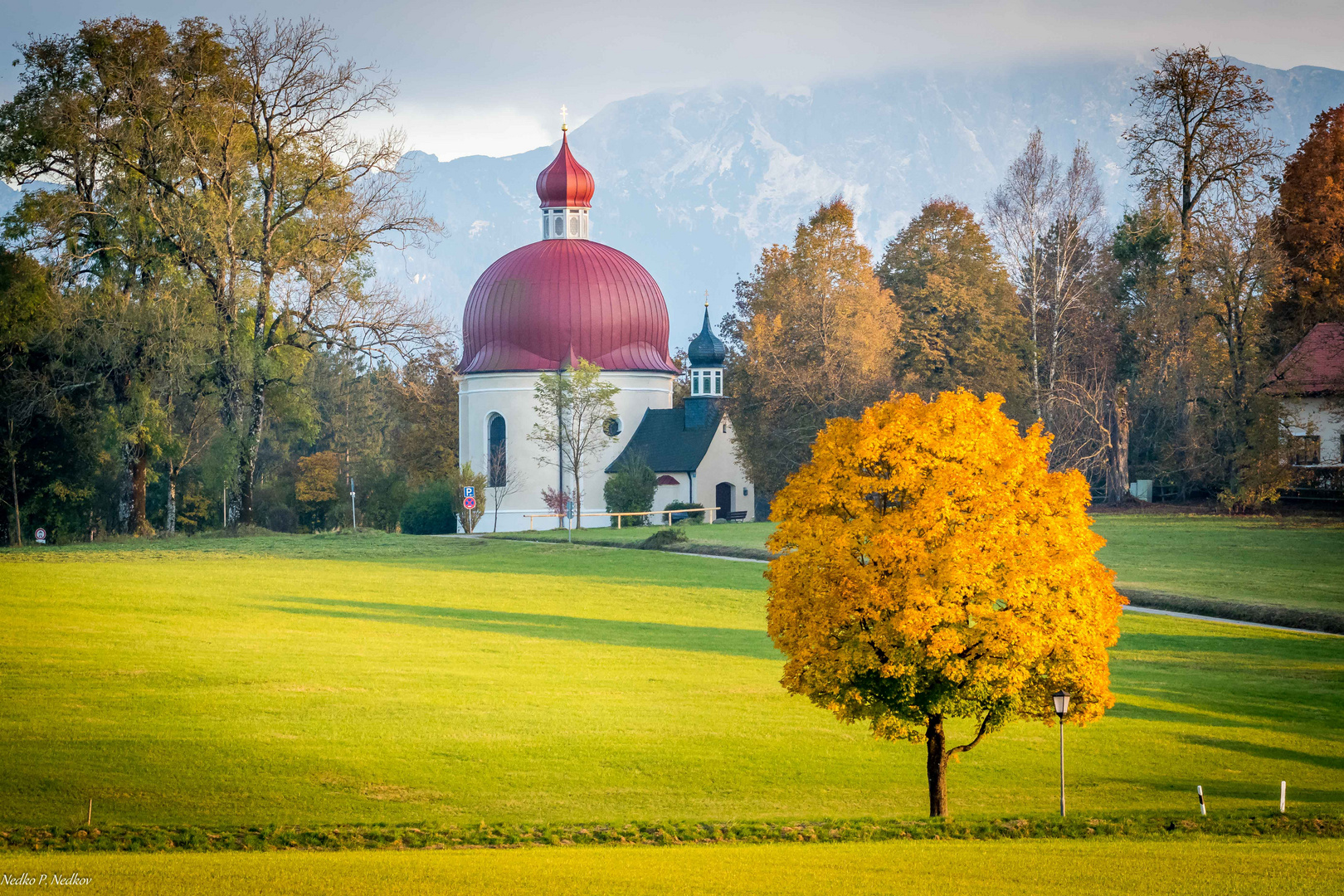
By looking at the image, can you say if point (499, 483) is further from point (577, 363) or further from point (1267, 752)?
point (1267, 752)

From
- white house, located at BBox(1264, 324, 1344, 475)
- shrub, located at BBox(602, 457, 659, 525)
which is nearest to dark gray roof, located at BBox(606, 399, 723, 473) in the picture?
shrub, located at BBox(602, 457, 659, 525)

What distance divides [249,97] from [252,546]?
43.4 ft

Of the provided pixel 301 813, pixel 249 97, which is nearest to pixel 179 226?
pixel 249 97

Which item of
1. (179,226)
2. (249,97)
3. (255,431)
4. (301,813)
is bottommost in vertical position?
(301,813)

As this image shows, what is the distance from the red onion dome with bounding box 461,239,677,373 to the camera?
64.6 m

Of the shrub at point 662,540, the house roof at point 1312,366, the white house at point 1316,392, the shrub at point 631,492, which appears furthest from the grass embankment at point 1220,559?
the shrub at point 631,492

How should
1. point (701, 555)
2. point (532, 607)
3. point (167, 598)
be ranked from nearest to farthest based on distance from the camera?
point (167, 598)
point (532, 607)
point (701, 555)

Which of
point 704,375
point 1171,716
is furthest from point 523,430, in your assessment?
point 1171,716

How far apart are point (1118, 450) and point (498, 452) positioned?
29.4 meters

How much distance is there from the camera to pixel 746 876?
435 inches

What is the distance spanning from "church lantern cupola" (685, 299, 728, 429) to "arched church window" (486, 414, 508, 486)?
9227mm

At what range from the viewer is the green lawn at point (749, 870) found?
10266 mm

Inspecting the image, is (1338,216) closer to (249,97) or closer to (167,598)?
(249,97)

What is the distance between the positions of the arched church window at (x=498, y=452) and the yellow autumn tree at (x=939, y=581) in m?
49.2
